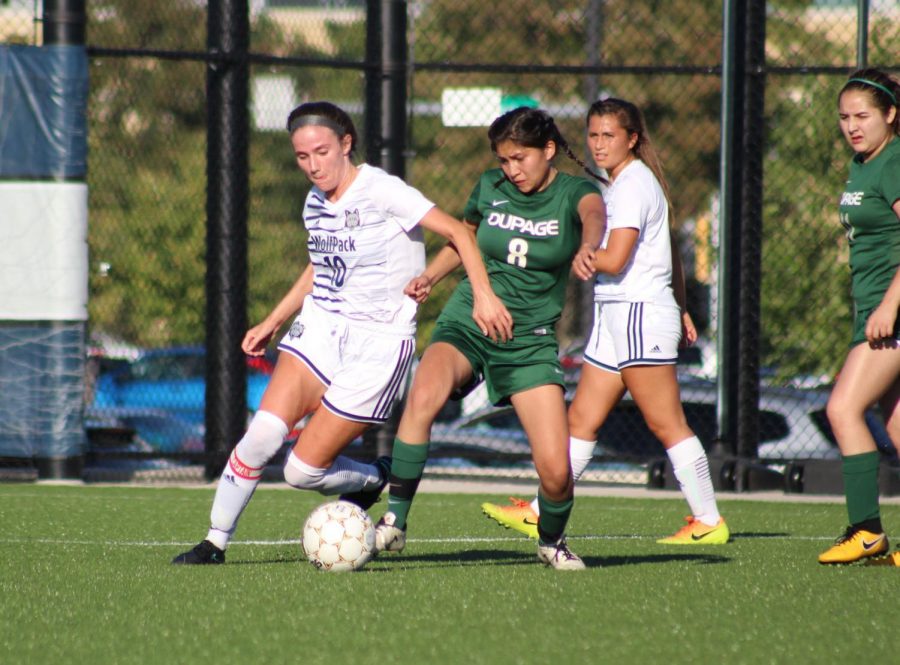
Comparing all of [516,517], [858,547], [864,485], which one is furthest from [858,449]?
[516,517]

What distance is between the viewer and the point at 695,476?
756cm

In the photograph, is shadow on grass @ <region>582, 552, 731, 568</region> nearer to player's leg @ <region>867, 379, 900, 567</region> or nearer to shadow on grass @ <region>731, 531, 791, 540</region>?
player's leg @ <region>867, 379, 900, 567</region>

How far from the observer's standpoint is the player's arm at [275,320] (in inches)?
260

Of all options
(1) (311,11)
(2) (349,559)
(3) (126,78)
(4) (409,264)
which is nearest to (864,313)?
(4) (409,264)

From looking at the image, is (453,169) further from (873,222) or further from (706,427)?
(873,222)

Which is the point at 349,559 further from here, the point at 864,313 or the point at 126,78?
the point at 126,78

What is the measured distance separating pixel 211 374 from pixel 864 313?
A: 20.4 ft

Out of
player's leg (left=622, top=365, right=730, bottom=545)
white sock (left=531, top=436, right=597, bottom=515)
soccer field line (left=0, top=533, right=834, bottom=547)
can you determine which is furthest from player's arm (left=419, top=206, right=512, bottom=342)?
soccer field line (left=0, top=533, right=834, bottom=547)

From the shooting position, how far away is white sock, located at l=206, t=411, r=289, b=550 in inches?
248

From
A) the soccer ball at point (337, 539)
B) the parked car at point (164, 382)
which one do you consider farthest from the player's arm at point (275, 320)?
the parked car at point (164, 382)

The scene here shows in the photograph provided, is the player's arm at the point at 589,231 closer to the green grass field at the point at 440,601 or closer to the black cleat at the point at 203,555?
the green grass field at the point at 440,601

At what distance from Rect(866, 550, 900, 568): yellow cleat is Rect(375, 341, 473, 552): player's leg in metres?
1.92

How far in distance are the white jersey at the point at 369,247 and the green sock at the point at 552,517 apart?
942mm

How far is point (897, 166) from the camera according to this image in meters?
6.29
